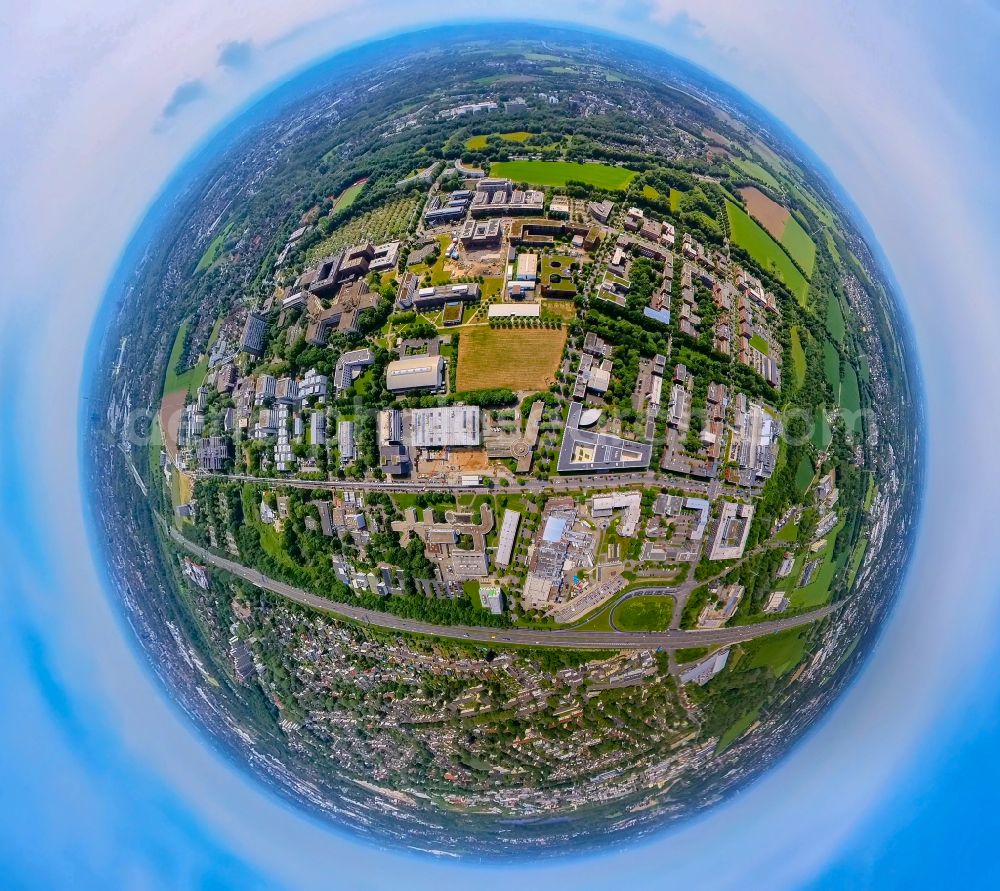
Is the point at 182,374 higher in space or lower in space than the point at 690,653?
higher

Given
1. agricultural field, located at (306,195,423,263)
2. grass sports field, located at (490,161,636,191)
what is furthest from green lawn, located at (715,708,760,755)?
agricultural field, located at (306,195,423,263)

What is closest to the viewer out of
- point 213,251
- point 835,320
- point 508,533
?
point 508,533

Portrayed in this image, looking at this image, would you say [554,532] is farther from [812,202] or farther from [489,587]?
[812,202]

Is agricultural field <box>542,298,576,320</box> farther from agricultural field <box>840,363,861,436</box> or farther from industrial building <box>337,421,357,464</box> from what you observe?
agricultural field <box>840,363,861,436</box>

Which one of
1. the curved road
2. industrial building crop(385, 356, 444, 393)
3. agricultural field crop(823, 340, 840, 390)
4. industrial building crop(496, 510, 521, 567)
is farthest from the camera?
agricultural field crop(823, 340, 840, 390)

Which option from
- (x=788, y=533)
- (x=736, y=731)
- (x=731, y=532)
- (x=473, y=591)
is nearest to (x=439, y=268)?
(x=473, y=591)

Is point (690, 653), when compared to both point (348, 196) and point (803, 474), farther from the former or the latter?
point (348, 196)

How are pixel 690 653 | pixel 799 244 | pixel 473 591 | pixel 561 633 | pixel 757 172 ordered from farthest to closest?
1. pixel 757 172
2. pixel 799 244
3. pixel 690 653
4. pixel 473 591
5. pixel 561 633
